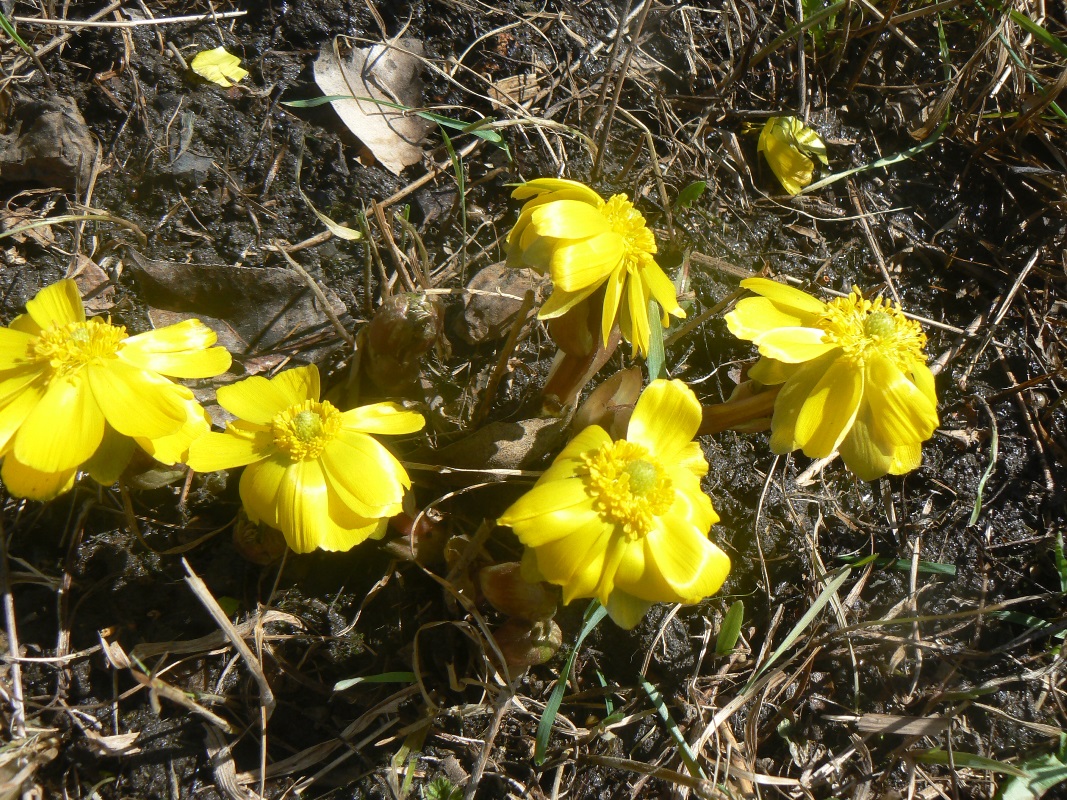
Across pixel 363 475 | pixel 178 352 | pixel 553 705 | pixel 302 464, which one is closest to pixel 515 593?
pixel 553 705

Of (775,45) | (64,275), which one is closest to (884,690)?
(775,45)

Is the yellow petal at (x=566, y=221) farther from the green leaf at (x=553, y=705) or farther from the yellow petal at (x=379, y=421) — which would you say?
the green leaf at (x=553, y=705)

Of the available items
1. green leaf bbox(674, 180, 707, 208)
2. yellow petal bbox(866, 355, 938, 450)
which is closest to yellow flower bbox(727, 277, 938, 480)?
yellow petal bbox(866, 355, 938, 450)

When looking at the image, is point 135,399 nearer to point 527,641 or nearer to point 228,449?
point 228,449

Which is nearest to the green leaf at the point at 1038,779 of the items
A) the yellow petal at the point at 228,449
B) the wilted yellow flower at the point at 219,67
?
the yellow petal at the point at 228,449

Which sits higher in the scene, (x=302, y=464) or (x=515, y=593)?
(x=302, y=464)

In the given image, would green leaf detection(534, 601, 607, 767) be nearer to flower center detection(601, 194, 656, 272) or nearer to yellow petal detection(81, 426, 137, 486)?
flower center detection(601, 194, 656, 272)

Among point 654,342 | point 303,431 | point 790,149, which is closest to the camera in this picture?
point 303,431
